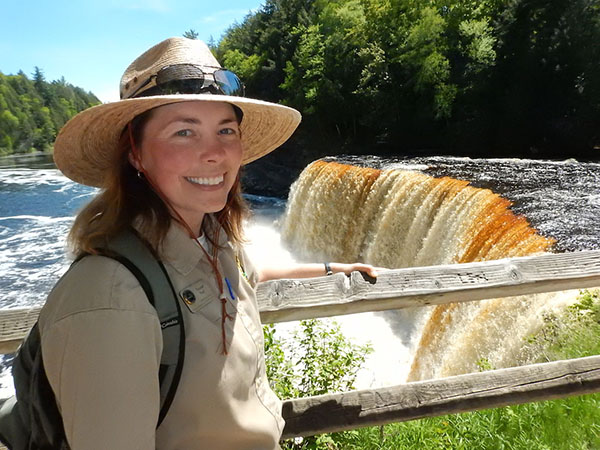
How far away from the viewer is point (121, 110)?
1112 millimetres

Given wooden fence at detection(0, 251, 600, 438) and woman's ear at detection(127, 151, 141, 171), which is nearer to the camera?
woman's ear at detection(127, 151, 141, 171)

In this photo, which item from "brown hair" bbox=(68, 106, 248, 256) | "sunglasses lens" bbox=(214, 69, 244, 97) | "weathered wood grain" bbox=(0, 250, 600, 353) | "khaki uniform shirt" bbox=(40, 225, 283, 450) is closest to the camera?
"khaki uniform shirt" bbox=(40, 225, 283, 450)

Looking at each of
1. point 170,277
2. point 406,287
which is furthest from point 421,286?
point 170,277

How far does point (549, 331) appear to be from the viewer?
358cm

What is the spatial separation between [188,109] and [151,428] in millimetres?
740

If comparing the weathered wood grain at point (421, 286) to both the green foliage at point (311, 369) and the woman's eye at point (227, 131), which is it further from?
the green foliage at point (311, 369)

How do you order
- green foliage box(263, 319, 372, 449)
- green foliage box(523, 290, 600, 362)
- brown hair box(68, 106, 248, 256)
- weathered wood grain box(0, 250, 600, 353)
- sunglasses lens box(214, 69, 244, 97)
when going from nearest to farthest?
1. brown hair box(68, 106, 248, 256)
2. sunglasses lens box(214, 69, 244, 97)
3. weathered wood grain box(0, 250, 600, 353)
4. green foliage box(263, 319, 372, 449)
5. green foliage box(523, 290, 600, 362)

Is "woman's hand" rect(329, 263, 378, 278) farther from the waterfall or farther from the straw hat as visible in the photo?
the waterfall

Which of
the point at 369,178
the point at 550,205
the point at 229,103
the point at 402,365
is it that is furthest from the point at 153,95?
the point at 369,178

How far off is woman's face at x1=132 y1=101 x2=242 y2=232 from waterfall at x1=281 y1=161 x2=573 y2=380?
3466 mm

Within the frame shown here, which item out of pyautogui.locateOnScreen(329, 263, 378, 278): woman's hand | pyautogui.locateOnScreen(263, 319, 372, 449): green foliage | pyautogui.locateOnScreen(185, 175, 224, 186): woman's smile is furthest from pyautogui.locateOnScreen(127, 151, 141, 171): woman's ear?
pyautogui.locateOnScreen(263, 319, 372, 449): green foliage

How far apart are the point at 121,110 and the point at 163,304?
1.68ft

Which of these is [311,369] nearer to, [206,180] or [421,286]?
[421,286]

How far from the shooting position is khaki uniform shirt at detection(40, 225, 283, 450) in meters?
Result: 0.82
